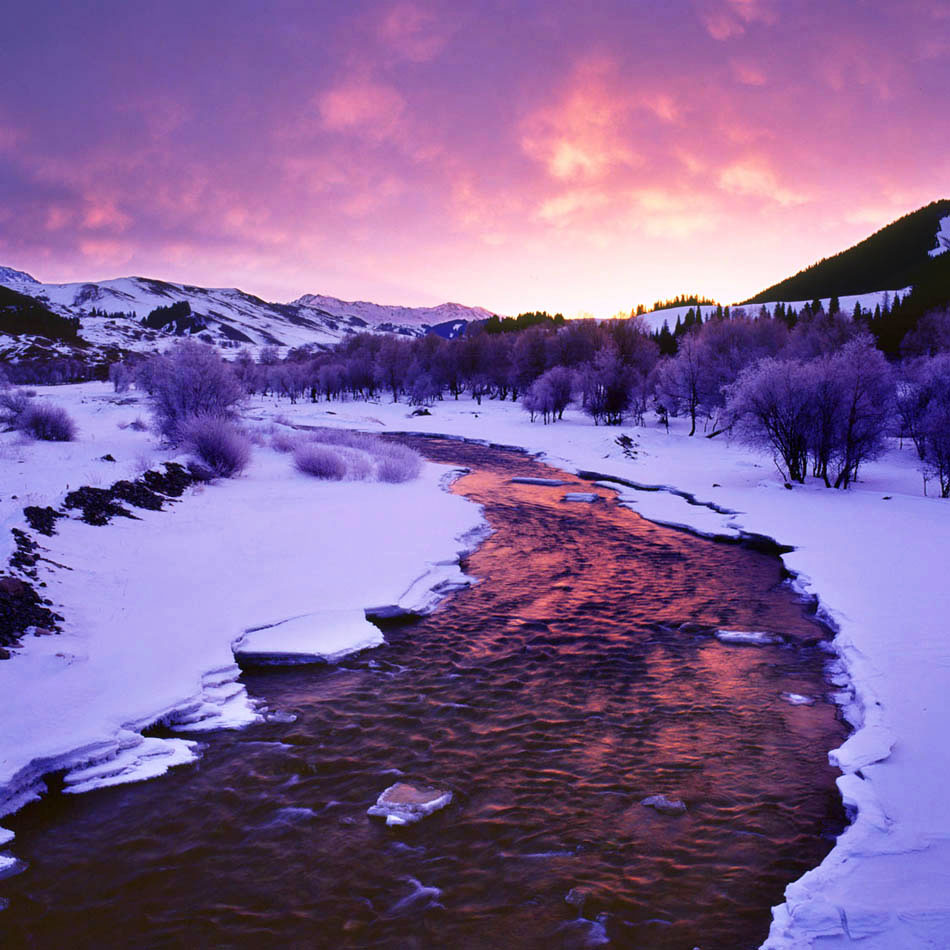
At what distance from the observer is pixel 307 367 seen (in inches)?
4515

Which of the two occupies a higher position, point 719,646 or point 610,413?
point 610,413

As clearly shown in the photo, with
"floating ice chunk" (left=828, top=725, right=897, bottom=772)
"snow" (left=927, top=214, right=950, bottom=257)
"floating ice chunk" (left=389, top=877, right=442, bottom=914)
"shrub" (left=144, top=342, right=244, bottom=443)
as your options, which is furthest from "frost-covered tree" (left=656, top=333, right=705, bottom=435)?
"snow" (left=927, top=214, right=950, bottom=257)

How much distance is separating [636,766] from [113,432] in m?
36.5

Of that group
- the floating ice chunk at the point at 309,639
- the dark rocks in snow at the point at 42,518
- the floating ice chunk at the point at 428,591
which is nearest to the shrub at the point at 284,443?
the dark rocks in snow at the point at 42,518

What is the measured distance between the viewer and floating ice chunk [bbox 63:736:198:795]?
636 cm

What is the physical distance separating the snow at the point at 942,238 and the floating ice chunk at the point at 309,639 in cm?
20020

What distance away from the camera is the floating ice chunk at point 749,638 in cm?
1048

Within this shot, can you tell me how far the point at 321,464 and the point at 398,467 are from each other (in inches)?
129

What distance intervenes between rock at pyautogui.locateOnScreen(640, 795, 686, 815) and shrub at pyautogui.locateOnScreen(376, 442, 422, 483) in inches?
763

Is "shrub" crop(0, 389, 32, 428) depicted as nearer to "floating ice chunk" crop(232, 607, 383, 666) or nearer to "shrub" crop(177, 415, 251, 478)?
"shrub" crop(177, 415, 251, 478)

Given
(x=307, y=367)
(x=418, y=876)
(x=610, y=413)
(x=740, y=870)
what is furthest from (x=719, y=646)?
(x=307, y=367)

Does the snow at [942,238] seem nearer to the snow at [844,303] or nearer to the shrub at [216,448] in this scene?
the snow at [844,303]

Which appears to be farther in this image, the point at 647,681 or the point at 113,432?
the point at 113,432

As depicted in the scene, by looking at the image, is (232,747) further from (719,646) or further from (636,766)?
(719,646)
